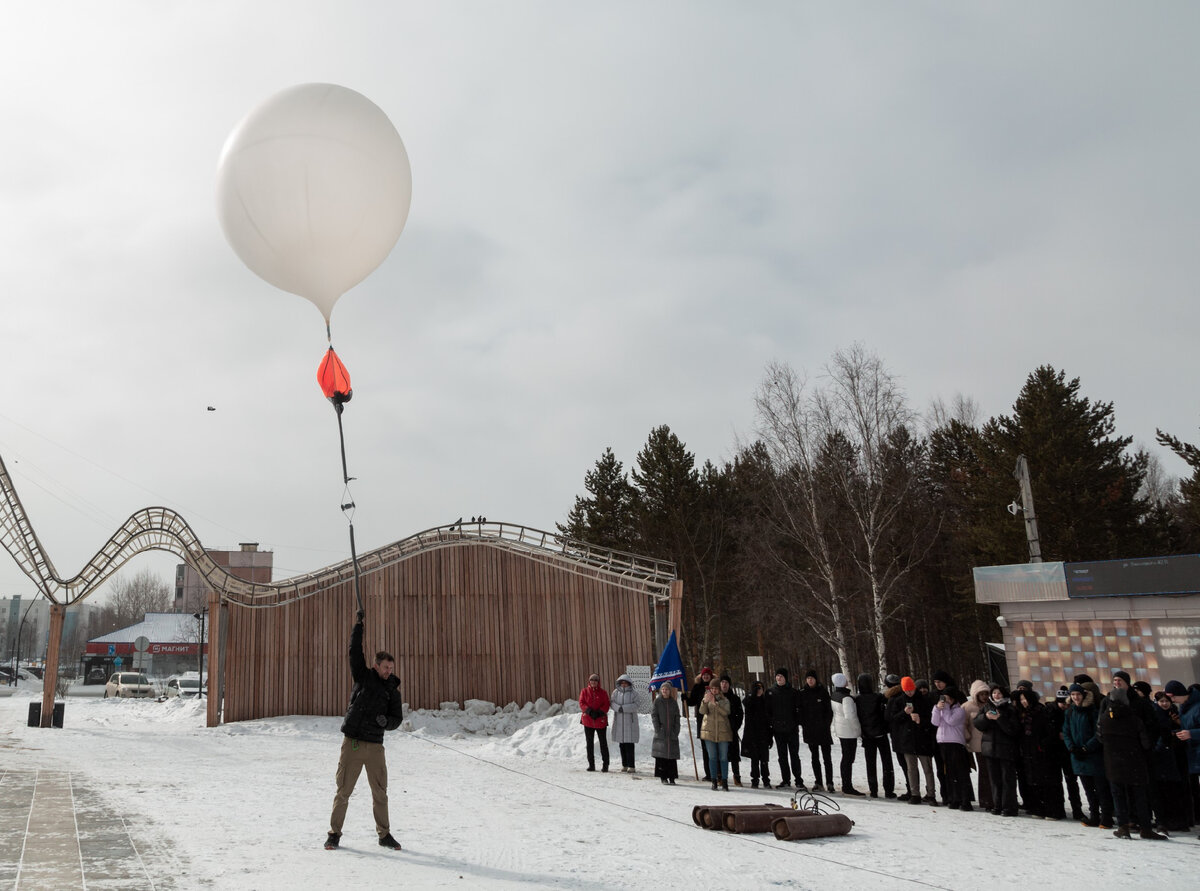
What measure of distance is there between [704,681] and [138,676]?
34.9m

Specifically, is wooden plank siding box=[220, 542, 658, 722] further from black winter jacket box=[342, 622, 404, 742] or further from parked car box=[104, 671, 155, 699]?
parked car box=[104, 671, 155, 699]

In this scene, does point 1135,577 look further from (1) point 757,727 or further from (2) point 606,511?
(2) point 606,511

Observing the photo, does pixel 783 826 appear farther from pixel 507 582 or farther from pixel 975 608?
pixel 975 608

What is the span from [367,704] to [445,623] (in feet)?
47.6

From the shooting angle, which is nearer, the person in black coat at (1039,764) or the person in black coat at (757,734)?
the person in black coat at (1039,764)

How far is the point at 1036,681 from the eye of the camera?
17141 millimetres

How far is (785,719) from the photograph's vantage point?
437 inches

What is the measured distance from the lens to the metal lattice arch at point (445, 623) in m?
20.9

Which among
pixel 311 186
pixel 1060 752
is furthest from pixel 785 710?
pixel 311 186

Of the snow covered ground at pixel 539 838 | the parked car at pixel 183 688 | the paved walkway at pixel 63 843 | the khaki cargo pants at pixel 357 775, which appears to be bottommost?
the parked car at pixel 183 688

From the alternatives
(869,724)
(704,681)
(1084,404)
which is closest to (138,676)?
(704,681)

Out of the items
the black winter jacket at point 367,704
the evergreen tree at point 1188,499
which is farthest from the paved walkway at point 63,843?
the evergreen tree at point 1188,499

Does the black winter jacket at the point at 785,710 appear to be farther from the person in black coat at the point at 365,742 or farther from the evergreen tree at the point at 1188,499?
the evergreen tree at the point at 1188,499

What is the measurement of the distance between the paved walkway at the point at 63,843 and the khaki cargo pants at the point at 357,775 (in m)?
1.47
